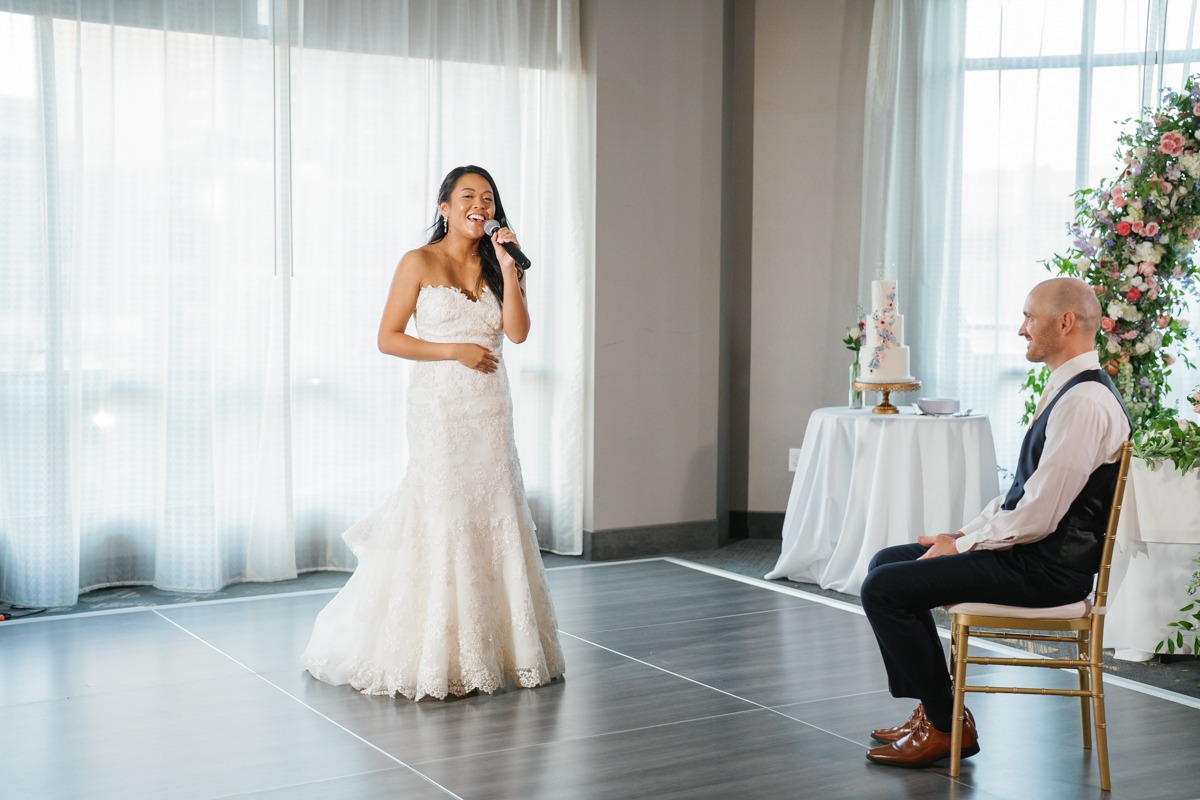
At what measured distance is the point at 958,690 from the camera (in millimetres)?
3111

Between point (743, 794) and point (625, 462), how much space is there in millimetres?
3249

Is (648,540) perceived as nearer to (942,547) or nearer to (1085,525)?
(942,547)

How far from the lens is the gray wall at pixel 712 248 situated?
6156mm

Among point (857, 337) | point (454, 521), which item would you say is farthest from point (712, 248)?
point (454, 521)

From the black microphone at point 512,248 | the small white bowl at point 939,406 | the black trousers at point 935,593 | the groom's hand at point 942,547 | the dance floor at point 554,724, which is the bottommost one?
the dance floor at point 554,724

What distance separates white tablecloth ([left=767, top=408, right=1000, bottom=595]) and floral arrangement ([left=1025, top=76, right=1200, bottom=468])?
0.75 metres

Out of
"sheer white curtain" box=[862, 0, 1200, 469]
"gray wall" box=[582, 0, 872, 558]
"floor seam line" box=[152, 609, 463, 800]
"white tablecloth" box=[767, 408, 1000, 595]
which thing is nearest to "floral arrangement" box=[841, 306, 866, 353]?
"white tablecloth" box=[767, 408, 1000, 595]

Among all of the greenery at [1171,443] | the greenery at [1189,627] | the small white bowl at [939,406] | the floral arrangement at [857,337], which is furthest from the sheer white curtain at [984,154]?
the greenery at [1189,627]

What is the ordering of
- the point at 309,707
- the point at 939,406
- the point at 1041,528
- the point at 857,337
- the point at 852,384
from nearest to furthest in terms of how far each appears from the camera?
1. the point at 1041,528
2. the point at 309,707
3. the point at 939,406
4. the point at 852,384
5. the point at 857,337

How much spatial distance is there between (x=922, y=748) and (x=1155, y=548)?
153cm

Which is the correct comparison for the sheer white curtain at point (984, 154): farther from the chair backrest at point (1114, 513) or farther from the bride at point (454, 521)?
the chair backrest at point (1114, 513)

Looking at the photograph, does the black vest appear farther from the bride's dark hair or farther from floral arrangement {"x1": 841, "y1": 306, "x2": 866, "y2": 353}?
floral arrangement {"x1": 841, "y1": 306, "x2": 866, "y2": 353}

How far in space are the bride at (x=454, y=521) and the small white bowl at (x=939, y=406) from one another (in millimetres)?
2099

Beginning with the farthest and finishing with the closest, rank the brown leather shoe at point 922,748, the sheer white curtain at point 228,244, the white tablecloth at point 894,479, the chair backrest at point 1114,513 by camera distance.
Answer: the white tablecloth at point 894,479 → the sheer white curtain at point 228,244 → the brown leather shoe at point 922,748 → the chair backrest at point 1114,513
